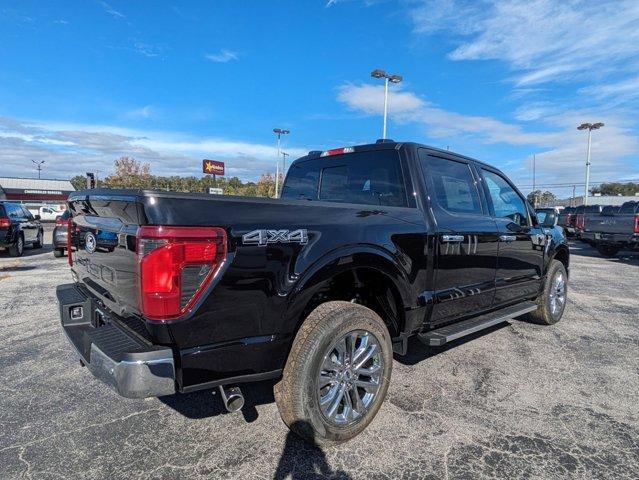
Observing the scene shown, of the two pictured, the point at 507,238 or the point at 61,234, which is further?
the point at 61,234

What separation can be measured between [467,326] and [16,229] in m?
12.9

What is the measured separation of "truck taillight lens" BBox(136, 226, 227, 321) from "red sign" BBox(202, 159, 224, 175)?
49468 millimetres

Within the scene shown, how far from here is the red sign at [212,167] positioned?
162 feet

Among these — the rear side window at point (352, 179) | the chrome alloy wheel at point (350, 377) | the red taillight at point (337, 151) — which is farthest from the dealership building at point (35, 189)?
the chrome alloy wheel at point (350, 377)

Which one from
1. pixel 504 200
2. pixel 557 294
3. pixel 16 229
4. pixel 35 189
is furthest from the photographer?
pixel 35 189

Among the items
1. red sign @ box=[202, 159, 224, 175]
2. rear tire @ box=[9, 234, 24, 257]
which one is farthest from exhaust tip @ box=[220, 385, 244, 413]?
red sign @ box=[202, 159, 224, 175]

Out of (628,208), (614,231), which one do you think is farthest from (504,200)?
(628,208)

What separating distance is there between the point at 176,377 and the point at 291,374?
0.64m

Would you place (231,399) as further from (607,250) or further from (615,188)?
(615,188)

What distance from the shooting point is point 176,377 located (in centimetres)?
209

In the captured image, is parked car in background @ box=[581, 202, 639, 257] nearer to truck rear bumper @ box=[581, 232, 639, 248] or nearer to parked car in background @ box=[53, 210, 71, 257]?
truck rear bumper @ box=[581, 232, 639, 248]

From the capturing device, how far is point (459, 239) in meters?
3.61

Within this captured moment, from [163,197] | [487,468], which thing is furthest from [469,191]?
[163,197]

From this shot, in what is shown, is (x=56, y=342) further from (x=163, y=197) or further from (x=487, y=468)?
(x=487, y=468)
